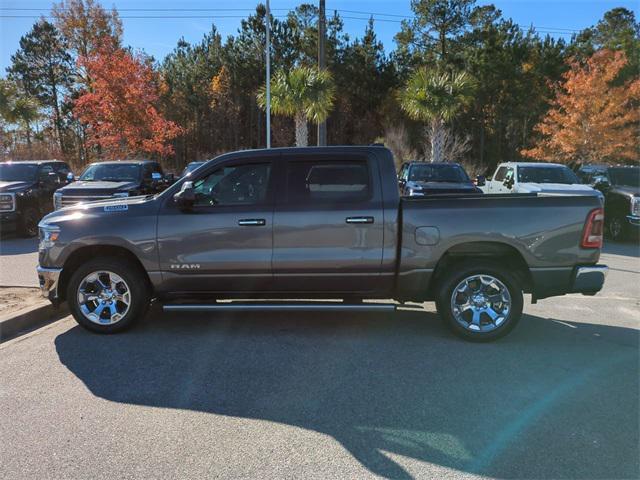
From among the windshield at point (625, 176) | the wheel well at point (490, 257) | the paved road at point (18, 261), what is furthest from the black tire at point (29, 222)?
the windshield at point (625, 176)

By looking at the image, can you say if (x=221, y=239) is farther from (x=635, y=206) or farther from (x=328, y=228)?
(x=635, y=206)

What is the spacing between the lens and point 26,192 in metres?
13.2

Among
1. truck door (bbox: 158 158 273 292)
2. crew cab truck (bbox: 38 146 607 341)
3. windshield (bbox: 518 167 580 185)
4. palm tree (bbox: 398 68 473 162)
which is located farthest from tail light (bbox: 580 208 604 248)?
palm tree (bbox: 398 68 473 162)

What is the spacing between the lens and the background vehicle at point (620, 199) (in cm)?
1261

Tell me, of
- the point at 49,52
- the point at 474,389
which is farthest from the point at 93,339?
the point at 49,52

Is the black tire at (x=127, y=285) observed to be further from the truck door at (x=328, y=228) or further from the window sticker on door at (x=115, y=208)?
the truck door at (x=328, y=228)

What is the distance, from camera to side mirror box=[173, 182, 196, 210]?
5.31 metres

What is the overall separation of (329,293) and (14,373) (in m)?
3.07

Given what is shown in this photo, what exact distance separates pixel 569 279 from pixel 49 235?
5557mm

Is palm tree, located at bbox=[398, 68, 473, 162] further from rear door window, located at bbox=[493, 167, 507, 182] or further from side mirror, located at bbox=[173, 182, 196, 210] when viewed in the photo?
side mirror, located at bbox=[173, 182, 196, 210]

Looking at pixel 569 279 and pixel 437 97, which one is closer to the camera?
pixel 569 279

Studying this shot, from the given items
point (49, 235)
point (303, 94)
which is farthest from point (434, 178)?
point (49, 235)

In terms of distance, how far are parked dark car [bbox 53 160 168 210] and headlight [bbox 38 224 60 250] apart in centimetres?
660

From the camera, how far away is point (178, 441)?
3455mm
